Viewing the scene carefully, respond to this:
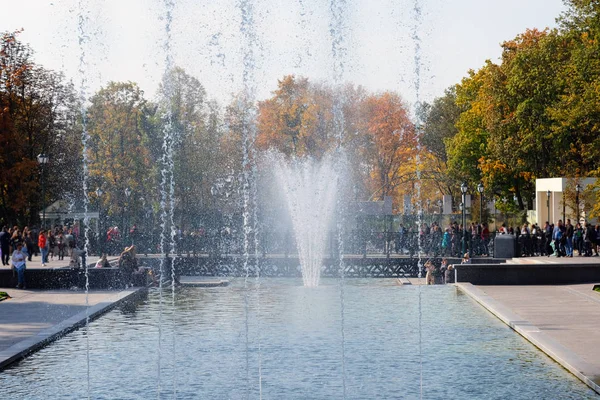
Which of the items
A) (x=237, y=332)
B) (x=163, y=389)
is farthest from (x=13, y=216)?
(x=163, y=389)

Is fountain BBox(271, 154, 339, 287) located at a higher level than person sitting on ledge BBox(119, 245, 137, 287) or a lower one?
higher

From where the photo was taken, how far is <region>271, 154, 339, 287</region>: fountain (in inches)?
1770

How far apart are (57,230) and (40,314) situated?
3289cm

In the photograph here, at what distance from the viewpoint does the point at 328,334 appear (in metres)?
20.6

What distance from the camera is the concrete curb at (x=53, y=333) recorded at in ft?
56.6

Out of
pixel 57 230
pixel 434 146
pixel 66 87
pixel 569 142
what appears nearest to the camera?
pixel 57 230

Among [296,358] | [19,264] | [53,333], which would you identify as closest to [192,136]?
[19,264]

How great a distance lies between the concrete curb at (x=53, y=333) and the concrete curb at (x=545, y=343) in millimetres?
8854

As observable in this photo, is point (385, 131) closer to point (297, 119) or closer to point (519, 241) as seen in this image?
point (297, 119)

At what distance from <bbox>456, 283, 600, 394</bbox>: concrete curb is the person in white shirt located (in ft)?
45.2

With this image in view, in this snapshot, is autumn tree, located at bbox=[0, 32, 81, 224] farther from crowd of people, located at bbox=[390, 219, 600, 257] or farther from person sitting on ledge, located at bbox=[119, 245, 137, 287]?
person sitting on ledge, located at bbox=[119, 245, 137, 287]

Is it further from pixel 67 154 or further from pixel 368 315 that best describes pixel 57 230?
pixel 368 315

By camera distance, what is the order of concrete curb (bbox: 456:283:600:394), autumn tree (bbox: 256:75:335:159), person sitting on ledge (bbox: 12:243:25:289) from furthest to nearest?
autumn tree (bbox: 256:75:335:159) → person sitting on ledge (bbox: 12:243:25:289) → concrete curb (bbox: 456:283:600:394)

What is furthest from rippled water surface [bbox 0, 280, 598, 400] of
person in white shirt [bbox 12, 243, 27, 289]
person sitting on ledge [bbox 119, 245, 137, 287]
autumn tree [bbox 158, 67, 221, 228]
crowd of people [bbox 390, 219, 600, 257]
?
autumn tree [bbox 158, 67, 221, 228]
